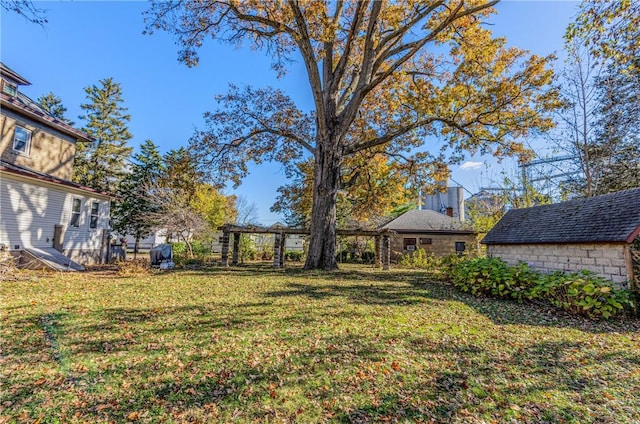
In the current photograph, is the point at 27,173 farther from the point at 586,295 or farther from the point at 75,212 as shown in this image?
the point at 586,295

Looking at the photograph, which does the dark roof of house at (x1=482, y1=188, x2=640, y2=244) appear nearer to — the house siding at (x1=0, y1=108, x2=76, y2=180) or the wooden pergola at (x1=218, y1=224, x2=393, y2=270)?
the wooden pergola at (x1=218, y1=224, x2=393, y2=270)

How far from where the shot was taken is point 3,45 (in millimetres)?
5332

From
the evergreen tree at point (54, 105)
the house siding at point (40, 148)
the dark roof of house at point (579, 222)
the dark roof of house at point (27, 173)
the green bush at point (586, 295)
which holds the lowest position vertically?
the green bush at point (586, 295)

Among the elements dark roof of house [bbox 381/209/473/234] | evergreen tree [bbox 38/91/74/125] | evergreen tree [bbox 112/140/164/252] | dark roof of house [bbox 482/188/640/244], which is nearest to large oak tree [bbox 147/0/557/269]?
dark roof of house [bbox 482/188/640/244]

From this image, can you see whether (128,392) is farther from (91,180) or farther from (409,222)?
(91,180)

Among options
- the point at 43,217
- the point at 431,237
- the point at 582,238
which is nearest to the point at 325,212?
the point at 582,238

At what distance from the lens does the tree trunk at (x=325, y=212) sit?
11.1 m

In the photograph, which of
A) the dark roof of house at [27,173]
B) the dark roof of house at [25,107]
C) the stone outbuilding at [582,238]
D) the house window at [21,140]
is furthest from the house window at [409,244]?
the house window at [21,140]

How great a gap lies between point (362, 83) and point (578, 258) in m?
8.27

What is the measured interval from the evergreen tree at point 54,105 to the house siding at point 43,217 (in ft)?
66.4

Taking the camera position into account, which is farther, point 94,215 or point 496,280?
point 94,215

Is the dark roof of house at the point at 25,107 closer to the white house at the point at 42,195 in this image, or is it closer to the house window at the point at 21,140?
the white house at the point at 42,195

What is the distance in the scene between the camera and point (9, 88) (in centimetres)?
1262

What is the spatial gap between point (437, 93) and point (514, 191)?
30.1 feet
